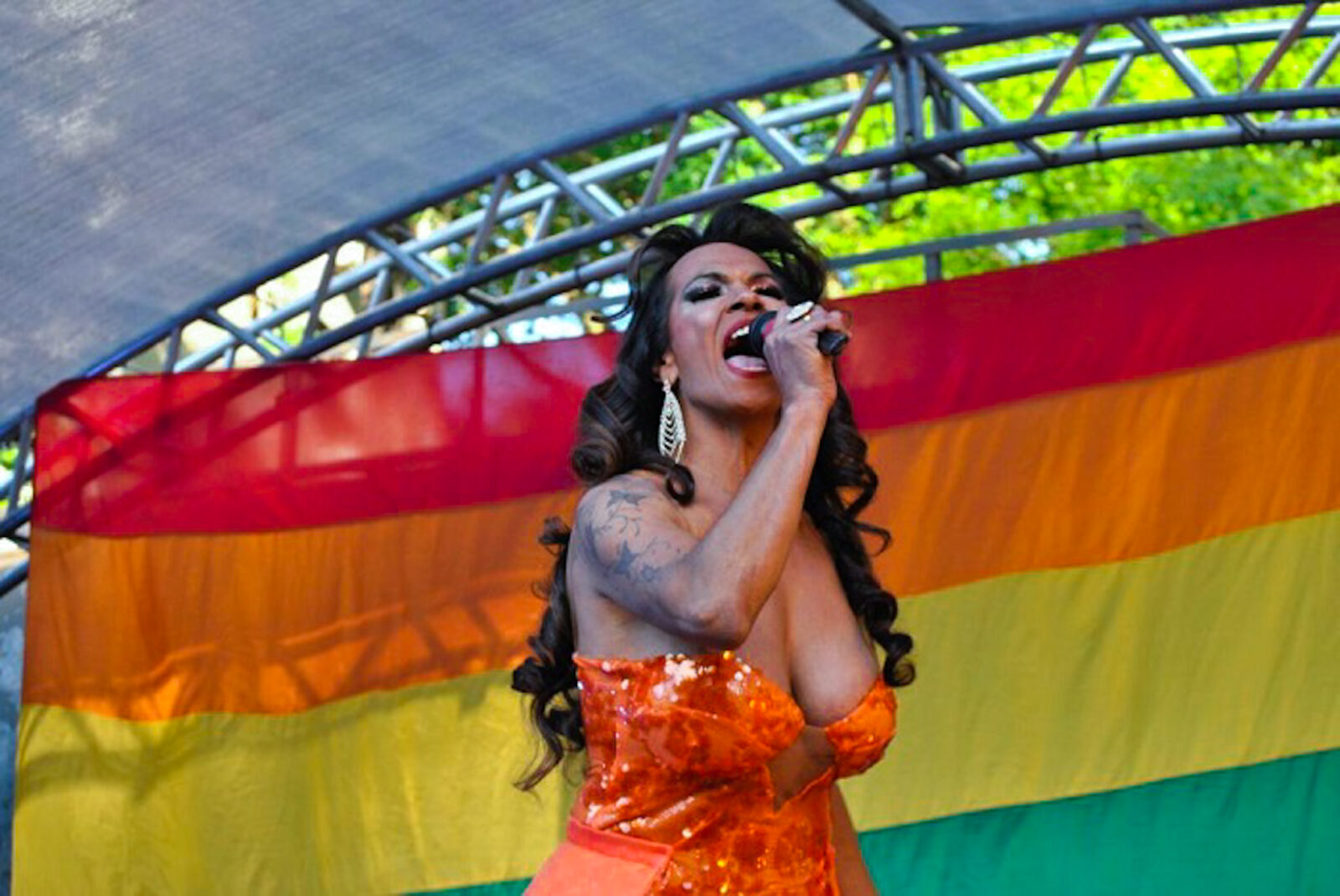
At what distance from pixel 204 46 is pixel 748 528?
10.2 feet

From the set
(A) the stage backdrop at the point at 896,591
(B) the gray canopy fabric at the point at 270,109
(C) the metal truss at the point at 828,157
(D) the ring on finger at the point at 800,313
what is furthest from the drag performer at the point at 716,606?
(C) the metal truss at the point at 828,157

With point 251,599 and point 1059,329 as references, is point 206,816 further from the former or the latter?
point 1059,329

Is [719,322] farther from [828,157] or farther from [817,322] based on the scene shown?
[828,157]

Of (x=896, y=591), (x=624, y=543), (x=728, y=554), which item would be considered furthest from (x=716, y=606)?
(x=896, y=591)

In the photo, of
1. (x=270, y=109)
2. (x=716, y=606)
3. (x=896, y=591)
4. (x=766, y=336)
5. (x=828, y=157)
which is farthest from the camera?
(x=828, y=157)

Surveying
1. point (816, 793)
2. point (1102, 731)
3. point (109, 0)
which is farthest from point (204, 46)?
point (816, 793)

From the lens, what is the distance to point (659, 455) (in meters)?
2.25

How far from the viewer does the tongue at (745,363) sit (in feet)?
7.13

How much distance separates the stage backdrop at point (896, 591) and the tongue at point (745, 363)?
2356 millimetres

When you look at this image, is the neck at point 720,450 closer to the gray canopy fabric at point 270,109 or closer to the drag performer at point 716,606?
the drag performer at point 716,606

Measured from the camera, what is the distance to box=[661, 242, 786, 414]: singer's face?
2.18 metres

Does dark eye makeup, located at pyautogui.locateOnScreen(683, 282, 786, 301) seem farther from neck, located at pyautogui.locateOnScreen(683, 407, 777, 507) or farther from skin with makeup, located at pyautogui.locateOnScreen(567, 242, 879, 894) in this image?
→ neck, located at pyautogui.locateOnScreen(683, 407, 777, 507)

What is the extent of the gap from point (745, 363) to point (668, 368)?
13 cm

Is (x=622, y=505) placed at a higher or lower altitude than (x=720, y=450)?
lower
